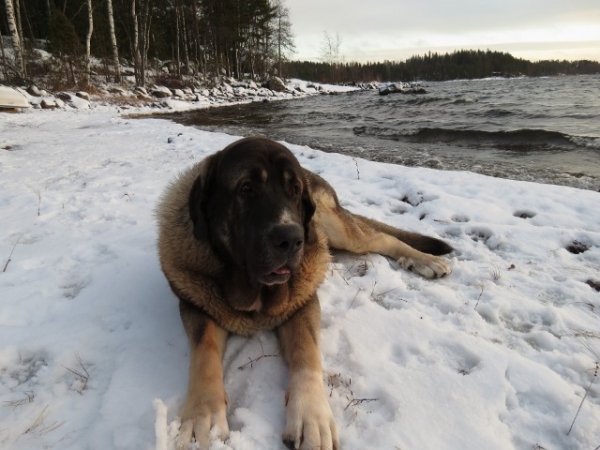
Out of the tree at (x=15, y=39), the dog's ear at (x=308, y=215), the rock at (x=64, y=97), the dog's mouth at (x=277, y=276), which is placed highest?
the tree at (x=15, y=39)

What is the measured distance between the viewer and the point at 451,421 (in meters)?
1.79

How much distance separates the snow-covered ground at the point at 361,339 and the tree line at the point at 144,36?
59.5ft

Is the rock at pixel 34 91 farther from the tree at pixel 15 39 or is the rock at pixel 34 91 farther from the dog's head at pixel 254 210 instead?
the dog's head at pixel 254 210

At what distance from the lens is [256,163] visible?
7.77 ft

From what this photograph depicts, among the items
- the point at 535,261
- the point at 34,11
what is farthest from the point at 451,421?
the point at 34,11

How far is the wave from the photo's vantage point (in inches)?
372

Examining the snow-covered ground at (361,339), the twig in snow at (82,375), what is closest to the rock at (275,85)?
the snow-covered ground at (361,339)

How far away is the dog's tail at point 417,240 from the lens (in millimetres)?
3627

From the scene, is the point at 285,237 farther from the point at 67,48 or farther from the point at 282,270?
the point at 67,48

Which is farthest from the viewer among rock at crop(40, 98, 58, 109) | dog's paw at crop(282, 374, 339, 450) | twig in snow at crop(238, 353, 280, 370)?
rock at crop(40, 98, 58, 109)

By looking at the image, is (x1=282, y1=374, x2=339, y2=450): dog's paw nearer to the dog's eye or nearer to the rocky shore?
the dog's eye

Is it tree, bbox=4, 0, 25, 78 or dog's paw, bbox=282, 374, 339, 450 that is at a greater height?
tree, bbox=4, 0, 25, 78

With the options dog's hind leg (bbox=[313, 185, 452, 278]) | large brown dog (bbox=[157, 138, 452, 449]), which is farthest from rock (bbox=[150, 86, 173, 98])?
large brown dog (bbox=[157, 138, 452, 449])

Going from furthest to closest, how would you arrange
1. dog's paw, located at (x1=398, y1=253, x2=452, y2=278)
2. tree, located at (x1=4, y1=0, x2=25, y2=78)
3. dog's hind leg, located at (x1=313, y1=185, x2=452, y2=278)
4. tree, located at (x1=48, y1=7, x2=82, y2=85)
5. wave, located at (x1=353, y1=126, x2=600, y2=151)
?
tree, located at (x1=48, y1=7, x2=82, y2=85), tree, located at (x1=4, y1=0, x2=25, y2=78), wave, located at (x1=353, y1=126, x2=600, y2=151), dog's hind leg, located at (x1=313, y1=185, x2=452, y2=278), dog's paw, located at (x1=398, y1=253, x2=452, y2=278)
